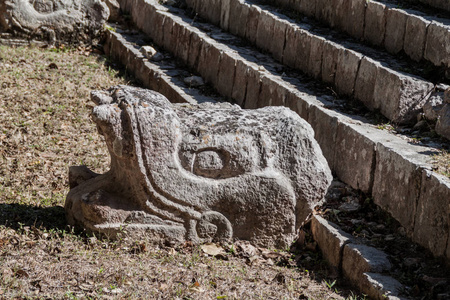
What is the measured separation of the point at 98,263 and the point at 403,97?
2953mm

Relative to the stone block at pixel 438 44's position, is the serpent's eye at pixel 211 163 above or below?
below

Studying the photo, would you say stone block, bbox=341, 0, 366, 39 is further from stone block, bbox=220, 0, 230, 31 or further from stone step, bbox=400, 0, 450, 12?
stone block, bbox=220, 0, 230, 31

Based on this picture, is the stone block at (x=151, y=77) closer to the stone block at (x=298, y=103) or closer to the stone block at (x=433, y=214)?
the stone block at (x=298, y=103)

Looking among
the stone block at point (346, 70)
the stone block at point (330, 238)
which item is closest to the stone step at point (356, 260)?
the stone block at point (330, 238)

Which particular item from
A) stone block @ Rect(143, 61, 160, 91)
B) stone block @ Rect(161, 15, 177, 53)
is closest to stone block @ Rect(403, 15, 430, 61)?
stone block @ Rect(143, 61, 160, 91)

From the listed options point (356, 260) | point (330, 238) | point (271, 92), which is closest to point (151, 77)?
point (271, 92)

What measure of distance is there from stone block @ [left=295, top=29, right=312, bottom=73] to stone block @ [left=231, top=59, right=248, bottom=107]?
1.92ft

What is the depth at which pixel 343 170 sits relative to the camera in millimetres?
5594

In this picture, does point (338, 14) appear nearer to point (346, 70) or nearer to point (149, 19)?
point (346, 70)

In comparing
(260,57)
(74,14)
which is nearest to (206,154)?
(260,57)

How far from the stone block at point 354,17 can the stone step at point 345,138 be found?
850mm

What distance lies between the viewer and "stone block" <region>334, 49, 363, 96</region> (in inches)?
249

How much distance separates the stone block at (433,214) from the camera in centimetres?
423

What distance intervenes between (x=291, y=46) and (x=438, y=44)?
1.91 meters
